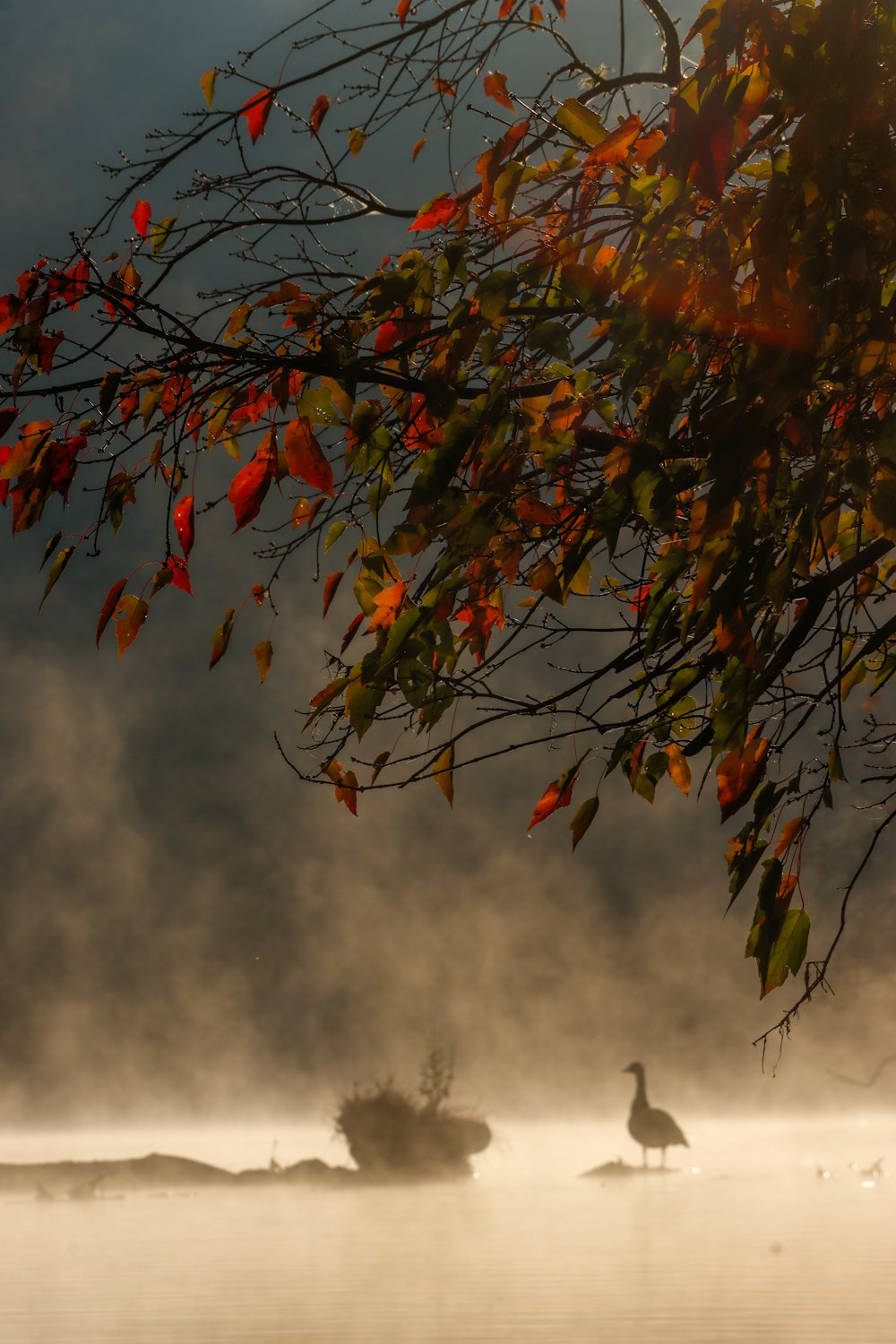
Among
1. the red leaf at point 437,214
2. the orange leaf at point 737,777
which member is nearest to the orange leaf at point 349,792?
the orange leaf at point 737,777

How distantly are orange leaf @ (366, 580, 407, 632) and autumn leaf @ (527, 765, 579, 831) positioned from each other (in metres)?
0.42

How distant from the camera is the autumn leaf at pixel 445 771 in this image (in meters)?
2.13

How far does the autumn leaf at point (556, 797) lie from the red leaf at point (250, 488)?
68 cm

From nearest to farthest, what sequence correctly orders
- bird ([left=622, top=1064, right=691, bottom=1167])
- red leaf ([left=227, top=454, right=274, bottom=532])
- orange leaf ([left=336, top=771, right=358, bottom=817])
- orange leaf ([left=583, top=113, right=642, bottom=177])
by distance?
orange leaf ([left=583, top=113, right=642, bottom=177]), red leaf ([left=227, top=454, right=274, bottom=532]), orange leaf ([left=336, top=771, right=358, bottom=817]), bird ([left=622, top=1064, right=691, bottom=1167])

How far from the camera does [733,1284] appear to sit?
4.40m

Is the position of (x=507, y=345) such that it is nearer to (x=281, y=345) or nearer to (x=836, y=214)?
(x=281, y=345)

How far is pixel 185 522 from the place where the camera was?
2.10 meters

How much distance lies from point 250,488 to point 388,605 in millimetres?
279

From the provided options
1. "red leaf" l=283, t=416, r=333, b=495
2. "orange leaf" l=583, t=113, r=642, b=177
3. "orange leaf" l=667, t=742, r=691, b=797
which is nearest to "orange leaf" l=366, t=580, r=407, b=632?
"red leaf" l=283, t=416, r=333, b=495

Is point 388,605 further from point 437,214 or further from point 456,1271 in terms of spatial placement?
point 456,1271

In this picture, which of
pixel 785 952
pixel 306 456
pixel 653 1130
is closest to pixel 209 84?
pixel 306 456

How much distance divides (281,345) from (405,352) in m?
0.21

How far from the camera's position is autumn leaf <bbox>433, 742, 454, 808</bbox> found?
2.13 meters

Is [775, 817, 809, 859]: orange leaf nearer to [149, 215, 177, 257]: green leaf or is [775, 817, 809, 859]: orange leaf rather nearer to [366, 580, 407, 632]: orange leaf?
[366, 580, 407, 632]: orange leaf
